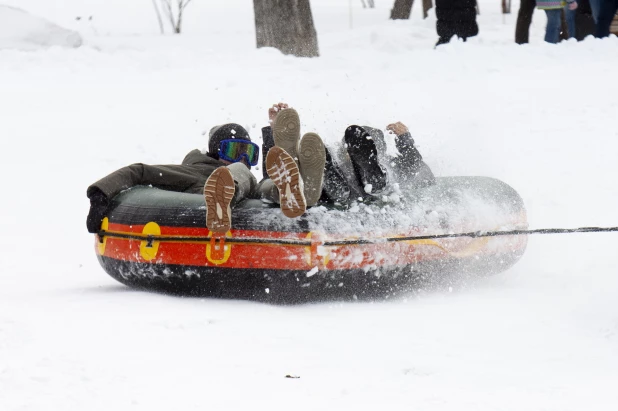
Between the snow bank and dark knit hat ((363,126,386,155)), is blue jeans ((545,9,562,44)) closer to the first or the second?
the snow bank

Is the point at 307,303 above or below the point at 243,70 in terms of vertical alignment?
below

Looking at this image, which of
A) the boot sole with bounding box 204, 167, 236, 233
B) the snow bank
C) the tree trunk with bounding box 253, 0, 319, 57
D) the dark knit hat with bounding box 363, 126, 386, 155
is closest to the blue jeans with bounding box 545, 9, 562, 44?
the tree trunk with bounding box 253, 0, 319, 57

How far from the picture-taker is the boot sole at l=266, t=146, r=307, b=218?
14.9 feet

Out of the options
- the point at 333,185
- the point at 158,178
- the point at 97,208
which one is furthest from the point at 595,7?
the point at 97,208

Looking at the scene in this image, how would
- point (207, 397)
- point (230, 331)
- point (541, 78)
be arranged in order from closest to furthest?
point (207, 397), point (230, 331), point (541, 78)

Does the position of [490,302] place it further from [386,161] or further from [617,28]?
[617,28]

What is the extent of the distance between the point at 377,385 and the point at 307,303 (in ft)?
4.88

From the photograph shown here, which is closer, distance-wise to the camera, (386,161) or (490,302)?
(490,302)

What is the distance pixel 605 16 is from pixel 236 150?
7.01 m

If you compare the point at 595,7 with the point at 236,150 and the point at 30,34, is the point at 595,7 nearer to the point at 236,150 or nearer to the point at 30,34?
the point at 30,34

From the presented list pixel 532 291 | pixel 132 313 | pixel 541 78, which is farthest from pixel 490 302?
pixel 541 78

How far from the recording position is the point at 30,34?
1106 centimetres

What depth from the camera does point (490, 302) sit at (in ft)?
16.1

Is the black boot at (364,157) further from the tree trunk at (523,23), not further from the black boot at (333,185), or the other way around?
the tree trunk at (523,23)
